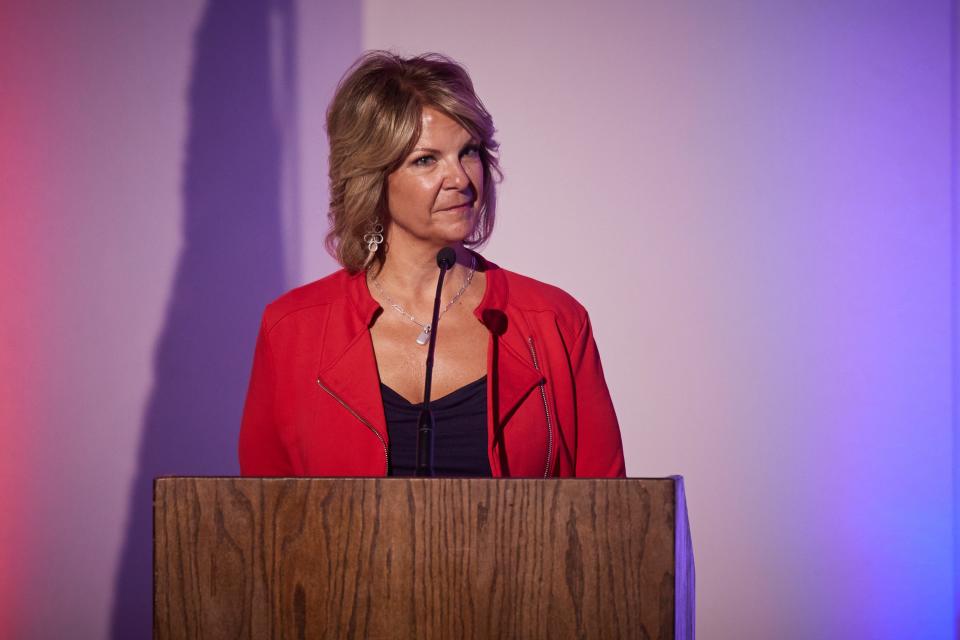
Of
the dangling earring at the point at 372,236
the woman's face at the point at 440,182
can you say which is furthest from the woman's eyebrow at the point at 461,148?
the dangling earring at the point at 372,236

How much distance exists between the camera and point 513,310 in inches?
82.0

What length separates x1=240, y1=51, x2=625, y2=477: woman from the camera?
6.37 feet

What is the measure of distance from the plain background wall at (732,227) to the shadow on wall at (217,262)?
0.02m

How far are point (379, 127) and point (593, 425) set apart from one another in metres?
0.72

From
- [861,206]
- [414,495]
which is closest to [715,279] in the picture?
[861,206]

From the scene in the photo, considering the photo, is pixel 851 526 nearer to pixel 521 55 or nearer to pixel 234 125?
pixel 521 55

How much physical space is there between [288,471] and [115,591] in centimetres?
125

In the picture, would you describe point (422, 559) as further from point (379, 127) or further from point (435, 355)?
point (379, 127)

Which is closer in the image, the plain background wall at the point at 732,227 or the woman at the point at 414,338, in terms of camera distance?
the woman at the point at 414,338

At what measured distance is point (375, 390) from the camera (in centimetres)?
193

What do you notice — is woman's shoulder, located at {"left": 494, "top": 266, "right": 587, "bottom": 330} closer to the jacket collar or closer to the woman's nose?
the jacket collar

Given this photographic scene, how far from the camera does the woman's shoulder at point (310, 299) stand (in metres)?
2.10

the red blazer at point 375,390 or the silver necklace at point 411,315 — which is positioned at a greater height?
the silver necklace at point 411,315

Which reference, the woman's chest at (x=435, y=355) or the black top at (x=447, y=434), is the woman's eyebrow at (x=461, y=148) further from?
the black top at (x=447, y=434)
